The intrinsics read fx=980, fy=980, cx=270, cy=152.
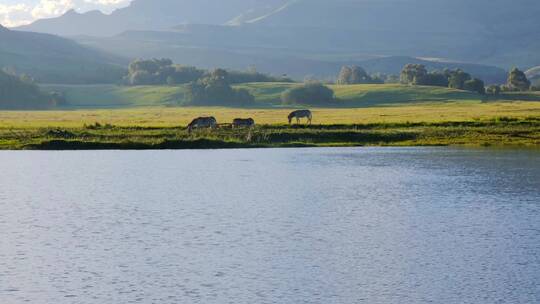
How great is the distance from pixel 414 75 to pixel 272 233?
156m

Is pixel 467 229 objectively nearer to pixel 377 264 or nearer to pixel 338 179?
pixel 377 264

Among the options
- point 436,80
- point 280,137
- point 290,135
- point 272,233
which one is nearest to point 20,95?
point 436,80

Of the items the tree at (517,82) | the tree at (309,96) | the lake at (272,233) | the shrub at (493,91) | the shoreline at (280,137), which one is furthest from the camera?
the tree at (517,82)

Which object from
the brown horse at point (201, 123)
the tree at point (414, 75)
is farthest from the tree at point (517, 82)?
the brown horse at point (201, 123)

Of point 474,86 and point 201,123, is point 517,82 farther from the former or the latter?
point 201,123

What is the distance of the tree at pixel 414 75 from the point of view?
180 meters

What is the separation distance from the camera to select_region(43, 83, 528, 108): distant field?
483 ft

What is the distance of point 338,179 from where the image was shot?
50.7 m

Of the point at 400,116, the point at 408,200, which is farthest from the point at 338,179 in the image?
the point at 400,116

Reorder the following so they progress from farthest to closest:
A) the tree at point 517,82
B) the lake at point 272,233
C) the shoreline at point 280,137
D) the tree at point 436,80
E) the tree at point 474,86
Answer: the tree at point 517,82 < the tree at point 436,80 < the tree at point 474,86 < the shoreline at point 280,137 < the lake at point 272,233

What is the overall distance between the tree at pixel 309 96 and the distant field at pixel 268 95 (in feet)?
5.75

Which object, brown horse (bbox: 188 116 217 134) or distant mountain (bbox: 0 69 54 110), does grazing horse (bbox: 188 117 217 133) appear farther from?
distant mountain (bbox: 0 69 54 110)

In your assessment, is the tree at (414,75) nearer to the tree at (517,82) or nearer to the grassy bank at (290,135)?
the tree at (517,82)

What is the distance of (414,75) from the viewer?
611 feet
